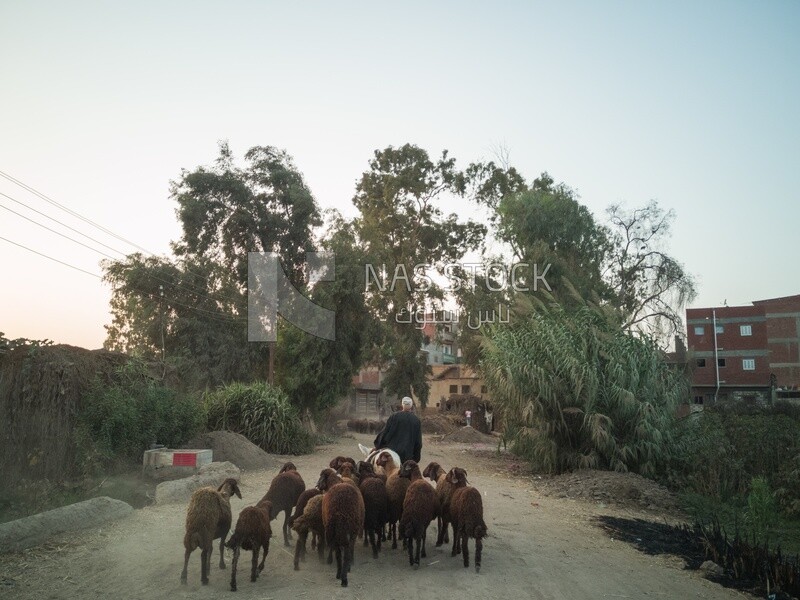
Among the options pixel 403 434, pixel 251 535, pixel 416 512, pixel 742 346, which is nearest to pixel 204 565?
pixel 251 535

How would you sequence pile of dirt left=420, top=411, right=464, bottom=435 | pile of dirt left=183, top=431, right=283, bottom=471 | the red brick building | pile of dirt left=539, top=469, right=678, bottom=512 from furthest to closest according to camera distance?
the red brick building, pile of dirt left=420, top=411, right=464, bottom=435, pile of dirt left=183, top=431, right=283, bottom=471, pile of dirt left=539, top=469, right=678, bottom=512

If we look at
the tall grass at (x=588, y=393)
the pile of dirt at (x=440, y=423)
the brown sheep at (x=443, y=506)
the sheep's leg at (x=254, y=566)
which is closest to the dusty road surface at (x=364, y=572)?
the sheep's leg at (x=254, y=566)

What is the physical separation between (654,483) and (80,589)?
11124 millimetres

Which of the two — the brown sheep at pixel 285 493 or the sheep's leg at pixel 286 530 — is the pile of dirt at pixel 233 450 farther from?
the brown sheep at pixel 285 493

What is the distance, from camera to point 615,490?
12391 mm

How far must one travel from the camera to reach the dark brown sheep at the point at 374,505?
7121mm

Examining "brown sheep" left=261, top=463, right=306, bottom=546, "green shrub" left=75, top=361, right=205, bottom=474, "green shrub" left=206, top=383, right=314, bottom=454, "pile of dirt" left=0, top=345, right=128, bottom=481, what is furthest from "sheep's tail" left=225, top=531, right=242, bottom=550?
"green shrub" left=206, top=383, right=314, bottom=454

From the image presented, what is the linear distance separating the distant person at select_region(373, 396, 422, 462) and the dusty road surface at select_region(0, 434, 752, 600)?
47.0 inches

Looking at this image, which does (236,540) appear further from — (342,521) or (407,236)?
(407,236)

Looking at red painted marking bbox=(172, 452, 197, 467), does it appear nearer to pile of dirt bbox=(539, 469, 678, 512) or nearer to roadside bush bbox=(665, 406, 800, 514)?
pile of dirt bbox=(539, 469, 678, 512)

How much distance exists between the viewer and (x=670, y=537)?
30.1 feet

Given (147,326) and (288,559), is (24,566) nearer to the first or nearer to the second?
(288,559)

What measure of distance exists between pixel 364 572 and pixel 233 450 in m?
8.97

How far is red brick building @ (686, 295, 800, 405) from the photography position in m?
41.3
